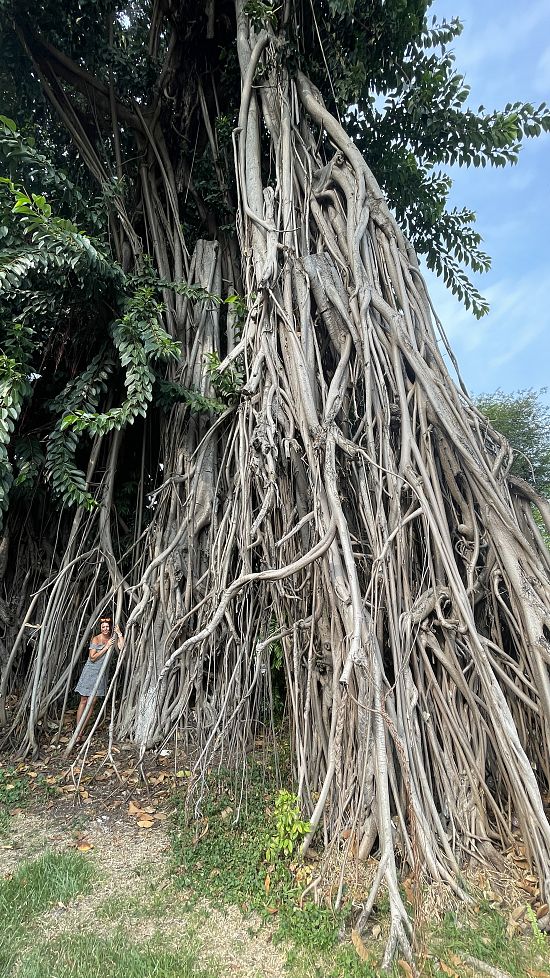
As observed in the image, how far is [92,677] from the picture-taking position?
10.2 ft

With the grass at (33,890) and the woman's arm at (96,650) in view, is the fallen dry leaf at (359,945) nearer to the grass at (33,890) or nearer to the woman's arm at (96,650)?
the grass at (33,890)

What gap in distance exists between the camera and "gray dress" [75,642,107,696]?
3070mm

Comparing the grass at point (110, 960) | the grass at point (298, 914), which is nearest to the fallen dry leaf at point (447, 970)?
the grass at point (298, 914)

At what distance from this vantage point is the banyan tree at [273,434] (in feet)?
6.43

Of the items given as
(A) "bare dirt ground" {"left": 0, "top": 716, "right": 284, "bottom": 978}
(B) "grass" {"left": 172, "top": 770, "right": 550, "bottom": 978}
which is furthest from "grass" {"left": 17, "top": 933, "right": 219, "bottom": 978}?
(B) "grass" {"left": 172, "top": 770, "right": 550, "bottom": 978}

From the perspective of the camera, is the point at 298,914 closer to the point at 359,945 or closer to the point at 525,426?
the point at 359,945

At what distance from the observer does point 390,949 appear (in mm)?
1400

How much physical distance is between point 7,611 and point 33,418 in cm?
137

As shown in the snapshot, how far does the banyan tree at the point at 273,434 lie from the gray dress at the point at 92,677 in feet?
0.48

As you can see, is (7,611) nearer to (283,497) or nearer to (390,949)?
(283,497)

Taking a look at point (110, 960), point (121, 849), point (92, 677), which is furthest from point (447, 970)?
point (92, 677)

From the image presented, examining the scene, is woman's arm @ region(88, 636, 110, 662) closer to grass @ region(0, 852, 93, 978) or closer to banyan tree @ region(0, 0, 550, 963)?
banyan tree @ region(0, 0, 550, 963)

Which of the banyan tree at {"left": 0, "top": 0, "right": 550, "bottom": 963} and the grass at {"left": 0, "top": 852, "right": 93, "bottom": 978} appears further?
the banyan tree at {"left": 0, "top": 0, "right": 550, "bottom": 963}

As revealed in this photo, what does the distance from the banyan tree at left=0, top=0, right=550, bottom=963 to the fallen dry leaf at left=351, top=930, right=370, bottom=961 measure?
116mm
